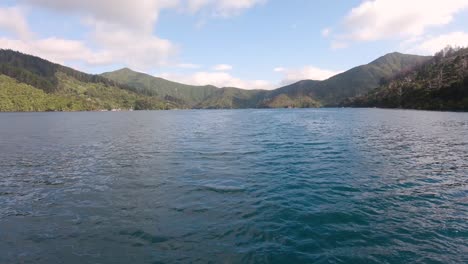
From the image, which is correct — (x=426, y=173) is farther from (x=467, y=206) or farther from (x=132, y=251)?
(x=132, y=251)

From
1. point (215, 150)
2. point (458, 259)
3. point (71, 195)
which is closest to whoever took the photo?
Answer: point (458, 259)

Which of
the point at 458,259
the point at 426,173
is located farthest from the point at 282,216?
the point at 426,173

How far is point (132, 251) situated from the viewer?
13.5 m

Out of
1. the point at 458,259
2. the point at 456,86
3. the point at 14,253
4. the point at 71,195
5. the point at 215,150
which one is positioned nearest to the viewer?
the point at 458,259

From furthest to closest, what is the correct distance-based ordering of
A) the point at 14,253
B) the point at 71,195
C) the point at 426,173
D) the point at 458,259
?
the point at 426,173 < the point at 71,195 < the point at 14,253 < the point at 458,259

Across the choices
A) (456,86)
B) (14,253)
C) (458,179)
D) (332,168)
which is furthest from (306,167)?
(456,86)

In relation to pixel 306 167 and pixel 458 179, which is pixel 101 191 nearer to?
pixel 306 167

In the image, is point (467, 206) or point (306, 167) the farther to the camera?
point (306, 167)

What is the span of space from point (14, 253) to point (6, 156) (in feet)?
111

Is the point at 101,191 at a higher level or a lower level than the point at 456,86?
lower

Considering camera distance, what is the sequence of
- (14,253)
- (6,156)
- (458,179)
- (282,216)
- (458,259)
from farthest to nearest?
1. (6,156)
2. (458,179)
3. (282,216)
4. (14,253)
5. (458,259)

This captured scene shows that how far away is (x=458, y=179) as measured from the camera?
2480 cm

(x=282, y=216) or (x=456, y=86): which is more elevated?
(x=456, y=86)

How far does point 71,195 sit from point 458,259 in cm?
2430
